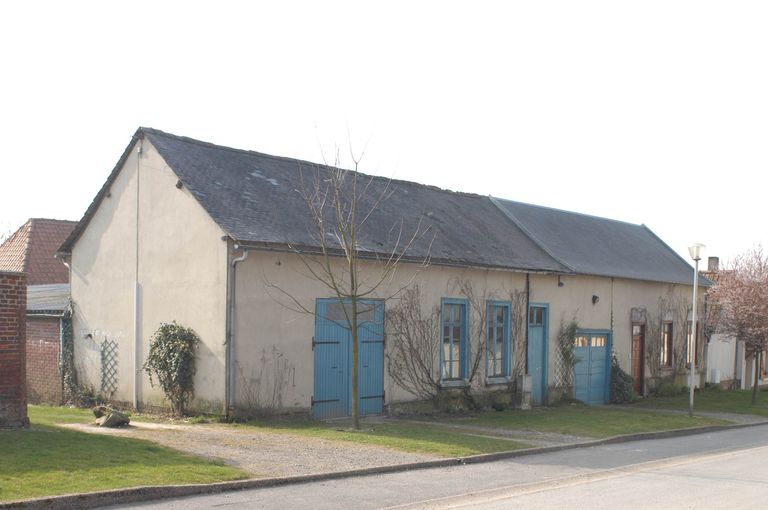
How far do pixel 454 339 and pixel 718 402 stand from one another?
11780mm

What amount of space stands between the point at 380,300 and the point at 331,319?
4.88ft

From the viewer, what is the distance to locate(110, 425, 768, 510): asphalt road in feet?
32.0

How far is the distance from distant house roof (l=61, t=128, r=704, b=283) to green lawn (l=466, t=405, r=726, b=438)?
386 centimetres

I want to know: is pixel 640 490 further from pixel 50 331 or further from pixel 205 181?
pixel 50 331

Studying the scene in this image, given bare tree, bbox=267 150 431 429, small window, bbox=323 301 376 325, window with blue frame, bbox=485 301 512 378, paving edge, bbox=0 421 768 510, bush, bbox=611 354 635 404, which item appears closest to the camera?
paving edge, bbox=0 421 768 510

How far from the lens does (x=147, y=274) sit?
18.2 m

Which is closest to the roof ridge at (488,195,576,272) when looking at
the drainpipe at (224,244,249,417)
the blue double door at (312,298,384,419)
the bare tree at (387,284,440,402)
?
the bare tree at (387,284,440,402)

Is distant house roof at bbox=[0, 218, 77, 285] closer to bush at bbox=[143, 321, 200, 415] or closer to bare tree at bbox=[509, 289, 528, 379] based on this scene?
bush at bbox=[143, 321, 200, 415]

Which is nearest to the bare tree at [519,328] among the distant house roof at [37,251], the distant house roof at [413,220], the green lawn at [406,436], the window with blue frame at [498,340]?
the window with blue frame at [498,340]

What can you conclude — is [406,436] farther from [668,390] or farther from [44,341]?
[668,390]

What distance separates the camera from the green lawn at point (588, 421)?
59.0 feet

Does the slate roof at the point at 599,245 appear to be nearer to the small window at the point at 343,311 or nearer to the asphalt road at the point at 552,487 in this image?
the small window at the point at 343,311

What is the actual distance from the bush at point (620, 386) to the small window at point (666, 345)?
12.7 feet

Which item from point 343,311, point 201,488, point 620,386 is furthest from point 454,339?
point 201,488
